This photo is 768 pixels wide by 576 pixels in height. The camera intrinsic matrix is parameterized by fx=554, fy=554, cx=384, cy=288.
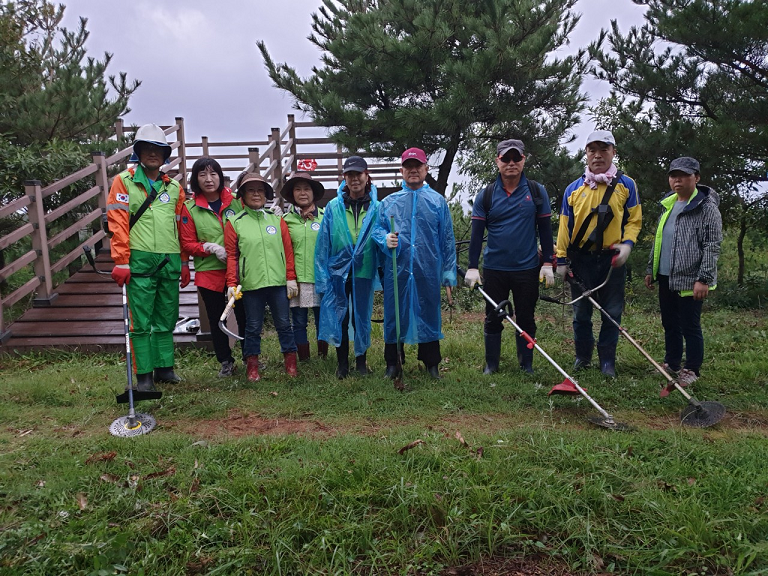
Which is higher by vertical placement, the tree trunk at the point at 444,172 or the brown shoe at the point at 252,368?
the tree trunk at the point at 444,172

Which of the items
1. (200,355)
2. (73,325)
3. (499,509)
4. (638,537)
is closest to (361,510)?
(499,509)

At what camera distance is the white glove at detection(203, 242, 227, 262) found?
5.08 meters

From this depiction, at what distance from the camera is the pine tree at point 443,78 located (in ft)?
27.6

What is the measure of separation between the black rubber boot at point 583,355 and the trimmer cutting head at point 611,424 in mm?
1424

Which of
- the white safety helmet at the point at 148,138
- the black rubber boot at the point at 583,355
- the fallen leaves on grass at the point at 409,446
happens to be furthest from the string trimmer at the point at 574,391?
the white safety helmet at the point at 148,138

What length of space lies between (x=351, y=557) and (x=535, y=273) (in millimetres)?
3169

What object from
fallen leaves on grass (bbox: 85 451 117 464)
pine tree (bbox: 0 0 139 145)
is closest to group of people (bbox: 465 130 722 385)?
fallen leaves on grass (bbox: 85 451 117 464)

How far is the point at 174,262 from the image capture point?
4938 mm

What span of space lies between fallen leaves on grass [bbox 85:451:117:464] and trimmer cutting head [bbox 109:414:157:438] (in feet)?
1.18

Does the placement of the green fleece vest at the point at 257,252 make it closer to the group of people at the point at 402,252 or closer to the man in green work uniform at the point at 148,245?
the group of people at the point at 402,252

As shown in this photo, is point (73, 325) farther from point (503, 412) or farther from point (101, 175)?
point (503, 412)

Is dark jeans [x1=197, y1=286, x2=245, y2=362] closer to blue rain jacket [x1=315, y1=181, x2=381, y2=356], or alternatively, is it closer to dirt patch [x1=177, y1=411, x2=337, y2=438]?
blue rain jacket [x1=315, y1=181, x2=381, y2=356]

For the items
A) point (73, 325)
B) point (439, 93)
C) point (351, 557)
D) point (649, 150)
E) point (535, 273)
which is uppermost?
point (439, 93)

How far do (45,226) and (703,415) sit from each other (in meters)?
7.70
